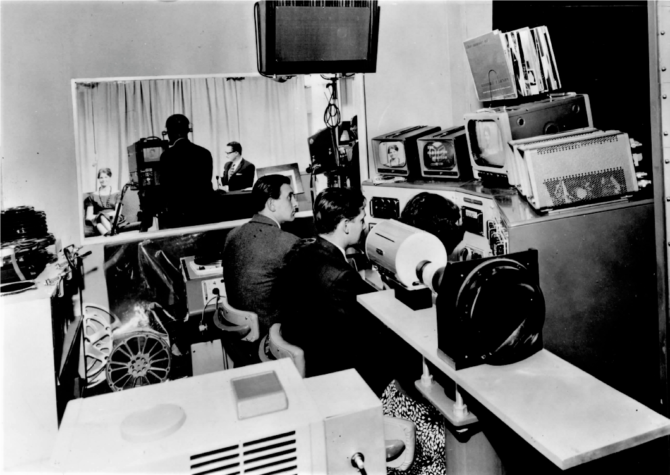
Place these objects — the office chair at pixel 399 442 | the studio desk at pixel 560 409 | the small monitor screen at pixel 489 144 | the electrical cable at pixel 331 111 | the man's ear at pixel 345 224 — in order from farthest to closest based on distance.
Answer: the electrical cable at pixel 331 111 → the man's ear at pixel 345 224 → the small monitor screen at pixel 489 144 → the office chair at pixel 399 442 → the studio desk at pixel 560 409

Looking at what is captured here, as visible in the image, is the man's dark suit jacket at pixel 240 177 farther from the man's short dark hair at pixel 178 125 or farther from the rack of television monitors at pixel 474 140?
the rack of television monitors at pixel 474 140

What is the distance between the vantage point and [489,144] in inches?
110

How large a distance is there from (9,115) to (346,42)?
202 centimetres

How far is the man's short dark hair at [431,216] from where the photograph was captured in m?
2.21

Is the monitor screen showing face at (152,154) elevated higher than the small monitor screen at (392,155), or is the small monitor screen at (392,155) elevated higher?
the monitor screen showing face at (152,154)

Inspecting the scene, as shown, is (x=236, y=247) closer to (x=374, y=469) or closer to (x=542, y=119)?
(x=542, y=119)

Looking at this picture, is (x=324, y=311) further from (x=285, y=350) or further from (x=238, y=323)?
(x=238, y=323)

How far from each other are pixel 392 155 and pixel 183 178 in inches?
52.7

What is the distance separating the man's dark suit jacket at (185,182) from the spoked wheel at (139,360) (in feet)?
2.55

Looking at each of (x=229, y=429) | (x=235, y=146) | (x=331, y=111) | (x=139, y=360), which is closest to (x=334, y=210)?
(x=235, y=146)

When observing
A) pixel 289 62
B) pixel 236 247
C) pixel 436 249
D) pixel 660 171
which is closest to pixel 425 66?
pixel 289 62

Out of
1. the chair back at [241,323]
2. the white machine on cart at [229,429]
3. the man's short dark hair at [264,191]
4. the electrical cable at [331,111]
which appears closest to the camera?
the white machine on cart at [229,429]

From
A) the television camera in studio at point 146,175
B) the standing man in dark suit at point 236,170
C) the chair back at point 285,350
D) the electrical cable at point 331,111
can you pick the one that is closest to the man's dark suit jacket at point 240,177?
the standing man in dark suit at point 236,170

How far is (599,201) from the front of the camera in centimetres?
244
